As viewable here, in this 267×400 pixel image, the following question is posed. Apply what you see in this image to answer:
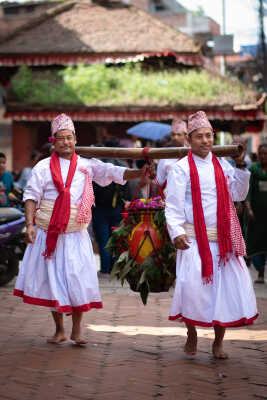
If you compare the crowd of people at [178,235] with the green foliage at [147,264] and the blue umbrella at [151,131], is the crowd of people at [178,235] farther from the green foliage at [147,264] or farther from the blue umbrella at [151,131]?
the blue umbrella at [151,131]

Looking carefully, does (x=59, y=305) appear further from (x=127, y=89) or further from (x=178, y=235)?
(x=127, y=89)

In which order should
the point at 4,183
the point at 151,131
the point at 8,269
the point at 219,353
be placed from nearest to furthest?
the point at 219,353 → the point at 8,269 → the point at 4,183 → the point at 151,131

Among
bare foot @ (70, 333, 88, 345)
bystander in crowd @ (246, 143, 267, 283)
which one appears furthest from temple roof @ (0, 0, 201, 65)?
bare foot @ (70, 333, 88, 345)

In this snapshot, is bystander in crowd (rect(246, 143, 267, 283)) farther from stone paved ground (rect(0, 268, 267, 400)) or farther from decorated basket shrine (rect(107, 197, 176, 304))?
decorated basket shrine (rect(107, 197, 176, 304))

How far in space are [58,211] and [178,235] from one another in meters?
1.16

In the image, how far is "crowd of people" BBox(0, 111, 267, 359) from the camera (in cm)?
572

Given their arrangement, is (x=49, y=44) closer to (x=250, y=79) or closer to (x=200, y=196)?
(x=200, y=196)

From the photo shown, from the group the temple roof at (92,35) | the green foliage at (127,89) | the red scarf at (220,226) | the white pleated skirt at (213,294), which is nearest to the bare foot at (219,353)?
the white pleated skirt at (213,294)

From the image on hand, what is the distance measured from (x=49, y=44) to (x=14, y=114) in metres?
3.46

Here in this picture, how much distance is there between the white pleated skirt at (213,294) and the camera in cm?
567

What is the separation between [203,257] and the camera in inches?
226

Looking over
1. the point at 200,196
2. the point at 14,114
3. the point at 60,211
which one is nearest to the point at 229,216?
the point at 200,196

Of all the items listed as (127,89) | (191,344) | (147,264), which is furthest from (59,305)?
(127,89)

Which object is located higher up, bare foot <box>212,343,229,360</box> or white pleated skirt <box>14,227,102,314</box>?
white pleated skirt <box>14,227,102,314</box>
